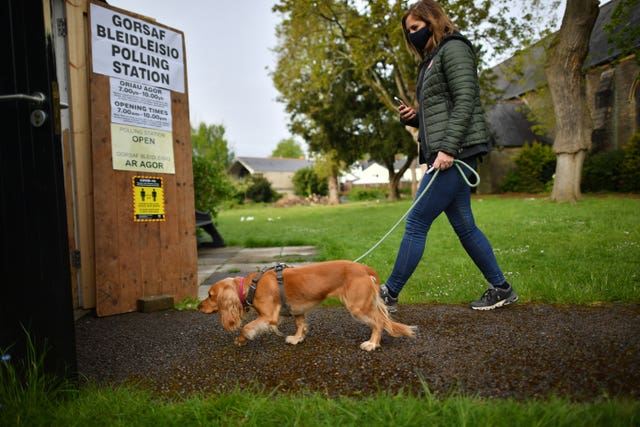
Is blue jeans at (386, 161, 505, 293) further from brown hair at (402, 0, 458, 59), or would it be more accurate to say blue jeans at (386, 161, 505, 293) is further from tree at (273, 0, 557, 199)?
tree at (273, 0, 557, 199)

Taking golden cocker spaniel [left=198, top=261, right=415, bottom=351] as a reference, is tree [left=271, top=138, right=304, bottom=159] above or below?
above

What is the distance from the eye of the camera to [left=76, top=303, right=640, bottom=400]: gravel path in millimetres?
2270

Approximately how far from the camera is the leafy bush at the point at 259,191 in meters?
43.6

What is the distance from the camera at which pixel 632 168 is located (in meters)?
18.8

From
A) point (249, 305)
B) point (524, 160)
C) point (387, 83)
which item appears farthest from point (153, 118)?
point (524, 160)

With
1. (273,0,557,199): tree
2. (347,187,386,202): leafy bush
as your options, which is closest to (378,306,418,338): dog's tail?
(273,0,557,199): tree

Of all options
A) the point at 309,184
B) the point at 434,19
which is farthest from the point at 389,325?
the point at 309,184

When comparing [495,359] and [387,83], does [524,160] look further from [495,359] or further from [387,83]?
[495,359]

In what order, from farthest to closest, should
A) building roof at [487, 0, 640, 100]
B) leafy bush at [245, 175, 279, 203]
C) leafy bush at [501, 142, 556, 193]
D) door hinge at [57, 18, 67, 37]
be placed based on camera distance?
leafy bush at [245, 175, 279, 203] < leafy bush at [501, 142, 556, 193] < building roof at [487, 0, 640, 100] < door hinge at [57, 18, 67, 37]

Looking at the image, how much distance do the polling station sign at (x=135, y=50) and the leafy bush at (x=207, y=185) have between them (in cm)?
410

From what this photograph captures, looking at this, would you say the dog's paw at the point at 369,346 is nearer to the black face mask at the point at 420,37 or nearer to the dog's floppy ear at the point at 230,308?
the dog's floppy ear at the point at 230,308

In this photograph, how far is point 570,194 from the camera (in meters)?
15.3

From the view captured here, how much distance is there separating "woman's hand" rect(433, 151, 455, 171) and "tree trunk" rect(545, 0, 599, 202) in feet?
45.8

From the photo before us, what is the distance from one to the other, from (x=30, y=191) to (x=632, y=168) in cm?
2274
